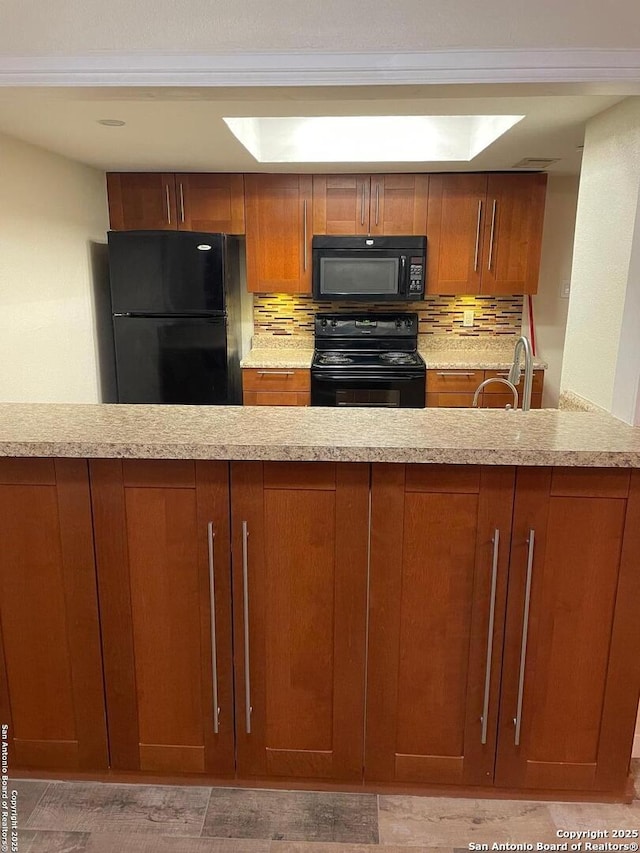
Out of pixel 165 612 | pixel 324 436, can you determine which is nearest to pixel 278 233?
pixel 324 436

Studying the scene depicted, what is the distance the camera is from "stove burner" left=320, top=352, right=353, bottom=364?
3984 millimetres

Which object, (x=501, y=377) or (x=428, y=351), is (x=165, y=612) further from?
(x=428, y=351)

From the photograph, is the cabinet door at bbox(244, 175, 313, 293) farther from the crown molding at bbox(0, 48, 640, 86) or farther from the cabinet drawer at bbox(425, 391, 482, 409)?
the crown molding at bbox(0, 48, 640, 86)

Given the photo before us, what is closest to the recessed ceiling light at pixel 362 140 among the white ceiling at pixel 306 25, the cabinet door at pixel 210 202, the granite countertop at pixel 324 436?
the cabinet door at pixel 210 202

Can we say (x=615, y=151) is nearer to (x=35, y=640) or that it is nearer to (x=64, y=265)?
(x=35, y=640)

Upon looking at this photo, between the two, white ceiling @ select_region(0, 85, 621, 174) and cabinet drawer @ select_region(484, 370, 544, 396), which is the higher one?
white ceiling @ select_region(0, 85, 621, 174)

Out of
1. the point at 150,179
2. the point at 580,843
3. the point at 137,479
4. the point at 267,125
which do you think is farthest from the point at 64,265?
the point at 580,843

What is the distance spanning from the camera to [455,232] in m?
3.83

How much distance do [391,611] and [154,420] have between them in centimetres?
83

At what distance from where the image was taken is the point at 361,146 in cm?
345

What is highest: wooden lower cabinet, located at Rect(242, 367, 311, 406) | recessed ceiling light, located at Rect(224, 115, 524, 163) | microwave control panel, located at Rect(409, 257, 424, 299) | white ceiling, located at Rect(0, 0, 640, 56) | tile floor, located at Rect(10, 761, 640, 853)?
recessed ceiling light, located at Rect(224, 115, 524, 163)

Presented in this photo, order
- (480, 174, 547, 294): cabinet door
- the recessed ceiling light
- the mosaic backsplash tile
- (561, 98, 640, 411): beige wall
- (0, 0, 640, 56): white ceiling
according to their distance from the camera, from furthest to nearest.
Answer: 1. the mosaic backsplash tile
2. (480, 174, 547, 294): cabinet door
3. the recessed ceiling light
4. (561, 98, 640, 411): beige wall
5. (0, 0, 640, 56): white ceiling

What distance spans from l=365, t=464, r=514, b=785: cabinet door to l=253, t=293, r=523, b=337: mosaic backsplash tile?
2881mm

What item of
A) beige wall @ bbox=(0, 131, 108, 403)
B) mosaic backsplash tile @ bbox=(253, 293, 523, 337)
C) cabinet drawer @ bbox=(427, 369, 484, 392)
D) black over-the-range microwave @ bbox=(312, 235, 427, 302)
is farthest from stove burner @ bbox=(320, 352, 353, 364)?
beige wall @ bbox=(0, 131, 108, 403)
